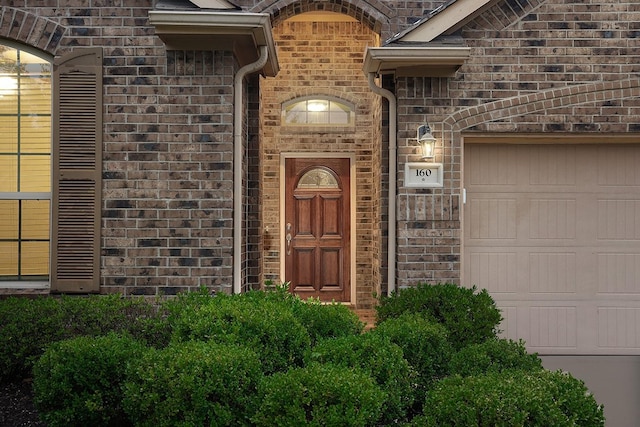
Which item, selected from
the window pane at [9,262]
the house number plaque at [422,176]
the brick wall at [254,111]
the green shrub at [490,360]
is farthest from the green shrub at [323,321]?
the window pane at [9,262]

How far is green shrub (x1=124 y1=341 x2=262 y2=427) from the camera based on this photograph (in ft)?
10.00

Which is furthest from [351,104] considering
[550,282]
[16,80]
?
[16,80]

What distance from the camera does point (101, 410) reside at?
3602 mm

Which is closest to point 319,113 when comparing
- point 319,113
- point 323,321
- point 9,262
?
point 319,113

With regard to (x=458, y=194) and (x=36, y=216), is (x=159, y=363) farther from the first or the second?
(x=458, y=194)

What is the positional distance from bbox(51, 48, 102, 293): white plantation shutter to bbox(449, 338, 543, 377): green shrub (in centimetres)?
356

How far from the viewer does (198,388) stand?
304cm

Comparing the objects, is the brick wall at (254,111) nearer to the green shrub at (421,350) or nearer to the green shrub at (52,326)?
the green shrub at (52,326)

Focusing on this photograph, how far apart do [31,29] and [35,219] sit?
183cm

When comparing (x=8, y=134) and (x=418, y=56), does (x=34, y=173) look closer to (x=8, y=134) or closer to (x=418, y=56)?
(x=8, y=134)

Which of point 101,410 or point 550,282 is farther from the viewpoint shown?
point 550,282

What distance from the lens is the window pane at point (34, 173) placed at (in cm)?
583

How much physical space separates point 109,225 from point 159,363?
2862mm

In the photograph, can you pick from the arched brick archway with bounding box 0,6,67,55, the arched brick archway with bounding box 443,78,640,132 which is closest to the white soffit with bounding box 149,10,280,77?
the arched brick archway with bounding box 0,6,67,55
